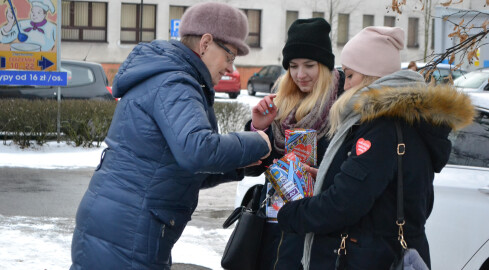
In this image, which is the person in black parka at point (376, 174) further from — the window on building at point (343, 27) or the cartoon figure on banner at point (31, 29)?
the window on building at point (343, 27)

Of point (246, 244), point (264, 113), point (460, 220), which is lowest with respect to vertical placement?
point (460, 220)

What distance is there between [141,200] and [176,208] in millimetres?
137

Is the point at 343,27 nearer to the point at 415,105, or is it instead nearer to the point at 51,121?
the point at 51,121

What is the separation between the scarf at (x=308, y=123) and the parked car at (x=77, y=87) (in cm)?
1175

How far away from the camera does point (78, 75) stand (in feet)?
50.3

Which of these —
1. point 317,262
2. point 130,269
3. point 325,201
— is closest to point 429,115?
point 325,201

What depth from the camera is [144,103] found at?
2709 mm

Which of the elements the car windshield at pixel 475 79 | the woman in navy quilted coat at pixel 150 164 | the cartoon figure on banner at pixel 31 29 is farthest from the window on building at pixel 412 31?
the woman in navy quilted coat at pixel 150 164

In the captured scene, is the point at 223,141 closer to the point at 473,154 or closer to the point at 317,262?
the point at 317,262

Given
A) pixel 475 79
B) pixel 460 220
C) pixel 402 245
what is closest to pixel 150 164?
pixel 402 245

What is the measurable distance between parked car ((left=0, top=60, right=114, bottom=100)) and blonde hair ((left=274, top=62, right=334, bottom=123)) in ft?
38.0

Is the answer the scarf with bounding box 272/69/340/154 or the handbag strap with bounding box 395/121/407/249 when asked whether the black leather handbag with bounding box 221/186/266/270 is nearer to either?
the scarf with bounding box 272/69/340/154

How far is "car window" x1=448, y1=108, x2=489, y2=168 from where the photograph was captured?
16.4ft

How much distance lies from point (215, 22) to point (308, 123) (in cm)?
83
